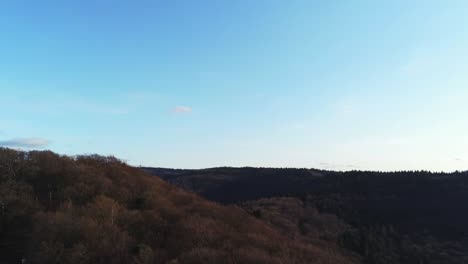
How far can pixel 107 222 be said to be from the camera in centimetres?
2011

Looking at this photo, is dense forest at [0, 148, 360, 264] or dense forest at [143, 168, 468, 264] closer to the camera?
dense forest at [0, 148, 360, 264]

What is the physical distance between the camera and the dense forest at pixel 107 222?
1820 cm

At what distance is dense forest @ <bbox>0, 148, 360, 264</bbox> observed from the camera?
1820cm

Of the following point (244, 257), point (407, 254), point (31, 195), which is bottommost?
point (407, 254)

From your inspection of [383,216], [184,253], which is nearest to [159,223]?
[184,253]

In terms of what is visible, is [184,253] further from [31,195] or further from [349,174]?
[349,174]

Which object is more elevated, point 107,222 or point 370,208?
point 107,222

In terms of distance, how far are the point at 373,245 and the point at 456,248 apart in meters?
23.5

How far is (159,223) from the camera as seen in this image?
22.6m

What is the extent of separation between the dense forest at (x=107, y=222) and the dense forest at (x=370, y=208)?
45.4m

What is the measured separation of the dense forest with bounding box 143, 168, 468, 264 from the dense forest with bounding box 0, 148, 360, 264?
45.4 meters

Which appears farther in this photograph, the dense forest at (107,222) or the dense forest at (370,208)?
the dense forest at (370,208)

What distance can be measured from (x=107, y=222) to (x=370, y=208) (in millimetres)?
127940

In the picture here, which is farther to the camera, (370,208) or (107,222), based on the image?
(370,208)
